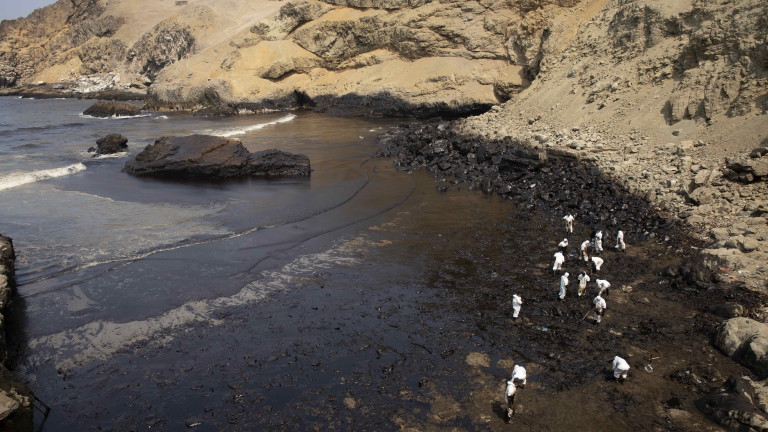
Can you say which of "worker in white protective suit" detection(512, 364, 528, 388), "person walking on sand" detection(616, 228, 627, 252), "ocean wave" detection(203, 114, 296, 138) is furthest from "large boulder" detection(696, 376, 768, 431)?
"ocean wave" detection(203, 114, 296, 138)

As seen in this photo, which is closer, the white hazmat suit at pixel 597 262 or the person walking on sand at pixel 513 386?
the person walking on sand at pixel 513 386

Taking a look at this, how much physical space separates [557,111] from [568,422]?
19051 millimetres

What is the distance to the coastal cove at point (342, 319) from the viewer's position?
689 cm

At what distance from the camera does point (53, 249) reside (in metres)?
12.4

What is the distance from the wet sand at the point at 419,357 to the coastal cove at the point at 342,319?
32 millimetres

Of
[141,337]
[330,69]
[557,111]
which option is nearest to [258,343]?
[141,337]

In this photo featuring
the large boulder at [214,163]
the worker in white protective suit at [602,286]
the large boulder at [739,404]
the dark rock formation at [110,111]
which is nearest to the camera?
the large boulder at [739,404]

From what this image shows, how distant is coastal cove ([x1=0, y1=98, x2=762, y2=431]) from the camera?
6895mm

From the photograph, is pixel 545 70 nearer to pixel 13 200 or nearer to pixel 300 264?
pixel 300 264

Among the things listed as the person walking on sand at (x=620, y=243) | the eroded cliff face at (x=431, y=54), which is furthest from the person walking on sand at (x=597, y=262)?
the eroded cliff face at (x=431, y=54)

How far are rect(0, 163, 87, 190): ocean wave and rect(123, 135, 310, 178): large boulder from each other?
220cm

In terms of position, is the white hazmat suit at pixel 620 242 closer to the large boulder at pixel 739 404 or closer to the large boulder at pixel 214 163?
the large boulder at pixel 739 404

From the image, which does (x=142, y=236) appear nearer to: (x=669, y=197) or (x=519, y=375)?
(x=519, y=375)

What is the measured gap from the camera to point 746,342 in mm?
7484
